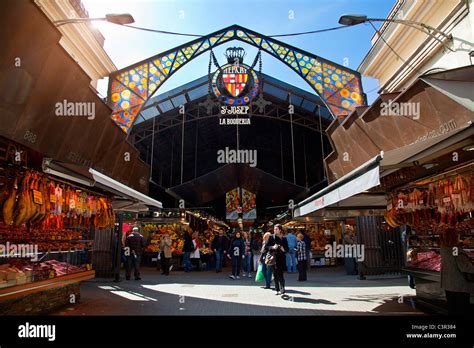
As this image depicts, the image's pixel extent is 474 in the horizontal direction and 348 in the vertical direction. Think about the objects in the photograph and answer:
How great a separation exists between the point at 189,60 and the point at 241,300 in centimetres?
828

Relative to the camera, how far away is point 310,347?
11.8 feet

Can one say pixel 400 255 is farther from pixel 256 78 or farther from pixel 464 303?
pixel 256 78

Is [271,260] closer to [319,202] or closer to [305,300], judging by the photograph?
[305,300]
